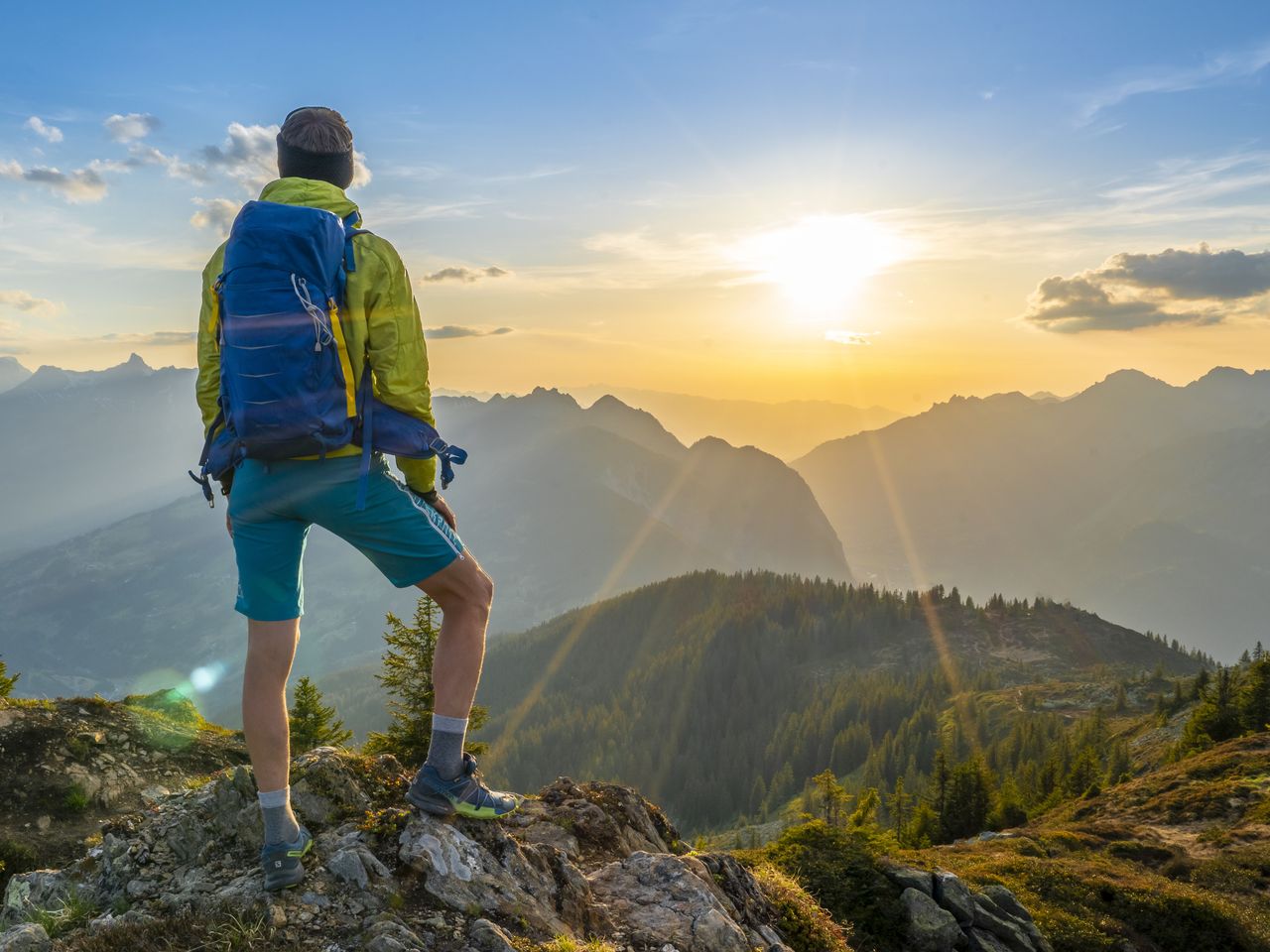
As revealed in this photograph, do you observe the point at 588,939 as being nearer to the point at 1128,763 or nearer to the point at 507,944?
the point at 507,944

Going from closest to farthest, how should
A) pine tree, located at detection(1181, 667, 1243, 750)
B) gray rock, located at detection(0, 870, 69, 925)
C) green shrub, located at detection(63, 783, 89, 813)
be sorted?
gray rock, located at detection(0, 870, 69, 925) → green shrub, located at detection(63, 783, 89, 813) → pine tree, located at detection(1181, 667, 1243, 750)

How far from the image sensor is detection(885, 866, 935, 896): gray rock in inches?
515

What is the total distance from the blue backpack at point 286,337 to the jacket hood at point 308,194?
20cm

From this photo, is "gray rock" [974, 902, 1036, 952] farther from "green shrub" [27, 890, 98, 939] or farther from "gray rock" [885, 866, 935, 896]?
"green shrub" [27, 890, 98, 939]

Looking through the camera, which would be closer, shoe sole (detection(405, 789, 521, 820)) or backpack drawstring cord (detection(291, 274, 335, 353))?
backpack drawstring cord (detection(291, 274, 335, 353))

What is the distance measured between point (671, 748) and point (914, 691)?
66440 millimetres

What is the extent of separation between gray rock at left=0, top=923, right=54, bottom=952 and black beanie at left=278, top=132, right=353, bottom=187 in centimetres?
556

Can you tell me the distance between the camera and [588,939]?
5973mm

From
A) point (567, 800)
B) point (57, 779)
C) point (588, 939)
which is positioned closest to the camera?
point (588, 939)

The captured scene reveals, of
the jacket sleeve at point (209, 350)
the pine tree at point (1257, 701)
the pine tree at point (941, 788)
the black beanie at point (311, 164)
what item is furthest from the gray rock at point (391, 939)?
the pine tree at point (1257, 701)

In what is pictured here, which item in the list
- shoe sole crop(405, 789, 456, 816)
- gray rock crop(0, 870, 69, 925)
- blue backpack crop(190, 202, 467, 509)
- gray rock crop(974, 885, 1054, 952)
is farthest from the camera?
gray rock crop(974, 885, 1054, 952)

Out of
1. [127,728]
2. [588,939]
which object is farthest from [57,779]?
[588,939]

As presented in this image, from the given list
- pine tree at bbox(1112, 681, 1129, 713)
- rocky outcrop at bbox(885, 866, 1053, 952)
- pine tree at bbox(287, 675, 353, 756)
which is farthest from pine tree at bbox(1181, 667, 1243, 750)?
pine tree at bbox(1112, 681, 1129, 713)

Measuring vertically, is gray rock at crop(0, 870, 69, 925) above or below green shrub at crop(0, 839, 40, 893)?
above
